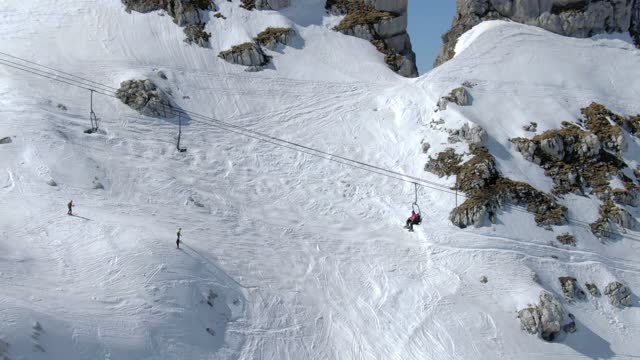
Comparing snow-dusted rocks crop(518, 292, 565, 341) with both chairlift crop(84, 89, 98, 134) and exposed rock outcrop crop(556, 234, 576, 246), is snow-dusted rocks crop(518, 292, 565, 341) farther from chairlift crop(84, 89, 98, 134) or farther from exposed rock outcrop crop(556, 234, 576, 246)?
chairlift crop(84, 89, 98, 134)

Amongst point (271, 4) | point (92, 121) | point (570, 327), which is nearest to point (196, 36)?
point (271, 4)

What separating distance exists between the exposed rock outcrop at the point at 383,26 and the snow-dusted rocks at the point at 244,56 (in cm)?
788

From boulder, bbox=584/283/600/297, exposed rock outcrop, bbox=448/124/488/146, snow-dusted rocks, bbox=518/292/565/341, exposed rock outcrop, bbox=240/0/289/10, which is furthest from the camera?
exposed rock outcrop, bbox=240/0/289/10

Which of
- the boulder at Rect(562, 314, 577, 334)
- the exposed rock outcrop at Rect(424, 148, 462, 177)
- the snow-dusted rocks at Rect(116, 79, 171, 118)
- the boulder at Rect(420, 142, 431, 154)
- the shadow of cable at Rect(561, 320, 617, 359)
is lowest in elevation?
the shadow of cable at Rect(561, 320, 617, 359)

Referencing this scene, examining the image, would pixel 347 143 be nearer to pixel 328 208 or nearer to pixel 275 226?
pixel 328 208

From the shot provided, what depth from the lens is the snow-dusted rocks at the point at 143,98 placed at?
4792 centimetres

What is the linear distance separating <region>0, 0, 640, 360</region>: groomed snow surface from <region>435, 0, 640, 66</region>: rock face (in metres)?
1.53

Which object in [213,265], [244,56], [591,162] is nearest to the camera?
[213,265]

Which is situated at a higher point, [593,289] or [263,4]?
[263,4]

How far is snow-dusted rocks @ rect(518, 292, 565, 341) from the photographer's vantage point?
37.4m

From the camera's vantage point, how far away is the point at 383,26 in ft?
195

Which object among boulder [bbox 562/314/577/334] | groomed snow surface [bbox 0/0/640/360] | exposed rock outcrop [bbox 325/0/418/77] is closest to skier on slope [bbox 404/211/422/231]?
groomed snow surface [bbox 0/0/640/360]

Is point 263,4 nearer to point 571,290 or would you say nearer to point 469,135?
point 469,135

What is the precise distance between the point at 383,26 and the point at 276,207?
2302cm
